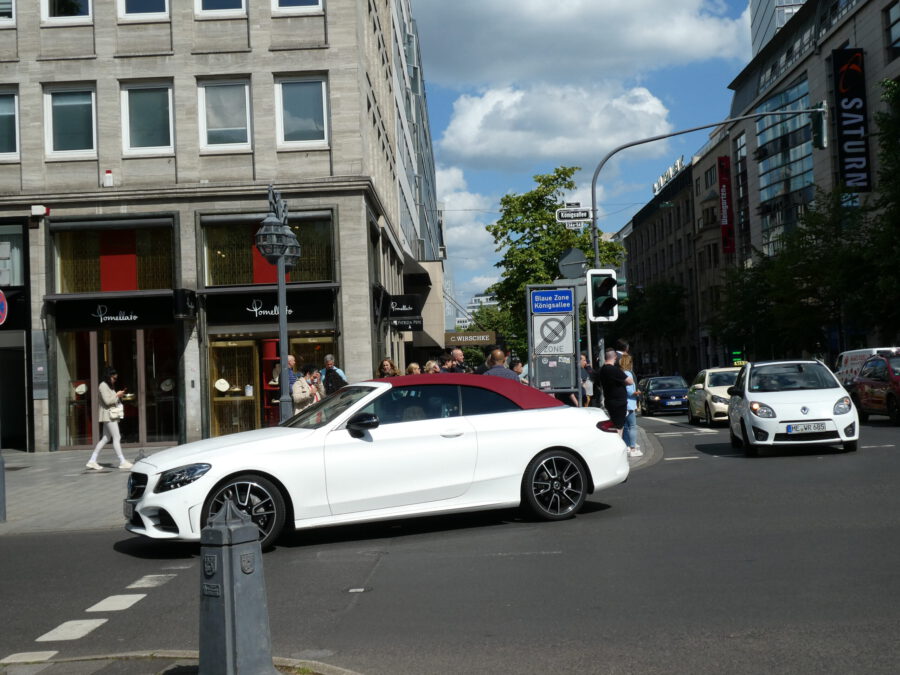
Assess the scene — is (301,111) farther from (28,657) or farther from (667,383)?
(28,657)

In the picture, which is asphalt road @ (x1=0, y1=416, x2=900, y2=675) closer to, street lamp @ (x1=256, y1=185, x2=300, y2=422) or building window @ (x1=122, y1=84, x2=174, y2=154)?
street lamp @ (x1=256, y1=185, x2=300, y2=422)

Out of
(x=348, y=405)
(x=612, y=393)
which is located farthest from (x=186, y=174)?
(x=348, y=405)

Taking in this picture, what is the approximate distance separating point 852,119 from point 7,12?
130 feet

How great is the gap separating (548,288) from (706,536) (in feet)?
30.0

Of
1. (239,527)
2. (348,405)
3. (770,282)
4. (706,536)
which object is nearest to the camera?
(239,527)

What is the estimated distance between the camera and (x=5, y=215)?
25.8 metres

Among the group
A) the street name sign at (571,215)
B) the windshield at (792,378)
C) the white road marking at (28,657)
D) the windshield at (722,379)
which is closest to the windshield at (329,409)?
the white road marking at (28,657)

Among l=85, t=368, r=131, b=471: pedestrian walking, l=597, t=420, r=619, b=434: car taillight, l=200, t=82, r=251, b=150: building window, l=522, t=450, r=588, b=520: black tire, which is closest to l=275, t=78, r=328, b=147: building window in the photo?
l=200, t=82, r=251, b=150: building window

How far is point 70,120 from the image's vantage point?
26234mm

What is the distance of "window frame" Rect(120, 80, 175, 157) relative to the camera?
2600cm

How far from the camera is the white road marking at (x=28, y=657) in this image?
588 centimetres

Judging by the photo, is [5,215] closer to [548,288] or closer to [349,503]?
[548,288]

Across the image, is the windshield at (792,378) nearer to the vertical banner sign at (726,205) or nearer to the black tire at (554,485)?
the black tire at (554,485)

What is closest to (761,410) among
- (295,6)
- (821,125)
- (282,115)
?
(821,125)
